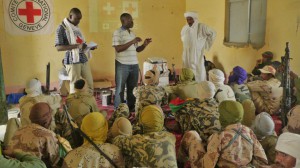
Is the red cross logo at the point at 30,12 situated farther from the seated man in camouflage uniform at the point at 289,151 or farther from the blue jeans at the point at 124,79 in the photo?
the seated man in camouflage uniform at the point at 289,151

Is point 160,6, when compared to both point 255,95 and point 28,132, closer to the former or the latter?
point 255,95

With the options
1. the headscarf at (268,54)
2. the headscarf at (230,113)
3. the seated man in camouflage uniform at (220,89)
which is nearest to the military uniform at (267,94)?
the seated man in camouflage uniform at (220,89)

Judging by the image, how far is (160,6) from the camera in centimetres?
668

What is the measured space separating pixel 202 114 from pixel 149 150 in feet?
2.66

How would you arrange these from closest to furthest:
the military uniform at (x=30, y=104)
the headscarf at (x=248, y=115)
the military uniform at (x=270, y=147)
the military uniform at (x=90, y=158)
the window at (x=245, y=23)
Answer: the military uniform at (x=90, y=158)
the military uniform at (x=270, y=147)
the military uniform at (x=30, y=104)
the headscarf at (x=248, y=115)
the window at (x=245, y=23)

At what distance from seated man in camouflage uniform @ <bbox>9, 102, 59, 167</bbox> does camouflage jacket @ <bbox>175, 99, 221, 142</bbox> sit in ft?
3.55

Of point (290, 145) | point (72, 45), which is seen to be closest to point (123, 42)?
point (72, 45)

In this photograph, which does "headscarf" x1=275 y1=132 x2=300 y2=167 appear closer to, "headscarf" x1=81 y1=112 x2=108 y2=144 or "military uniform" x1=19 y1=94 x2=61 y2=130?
"headscarf" x1=81 y1=112 x2=108 y2=144

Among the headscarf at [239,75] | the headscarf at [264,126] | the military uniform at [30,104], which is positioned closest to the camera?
the headscarf at [264,126]

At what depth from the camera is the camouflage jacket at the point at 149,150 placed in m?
1.85

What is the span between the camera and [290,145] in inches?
61.0

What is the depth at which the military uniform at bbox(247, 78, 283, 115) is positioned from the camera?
11.6 feet

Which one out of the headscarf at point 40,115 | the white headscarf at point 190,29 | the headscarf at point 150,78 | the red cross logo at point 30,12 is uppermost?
the red cross logo at point 30,12

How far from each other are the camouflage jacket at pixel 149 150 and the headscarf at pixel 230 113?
0.40 metres
